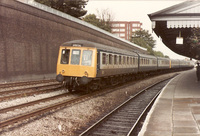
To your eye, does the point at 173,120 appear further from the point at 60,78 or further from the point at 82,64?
the point at 60,78

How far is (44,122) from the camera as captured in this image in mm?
7941

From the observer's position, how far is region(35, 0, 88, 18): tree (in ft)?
138

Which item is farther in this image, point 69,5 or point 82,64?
point 69,5

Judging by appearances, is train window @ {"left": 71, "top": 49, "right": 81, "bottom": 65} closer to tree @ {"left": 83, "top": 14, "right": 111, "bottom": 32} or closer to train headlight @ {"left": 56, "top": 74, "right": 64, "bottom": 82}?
train headlight @ {"left": 56, "top": 74, "right": 64, "bottom": 82}

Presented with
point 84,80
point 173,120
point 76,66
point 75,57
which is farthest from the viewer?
point 75,57

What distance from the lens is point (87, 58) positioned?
13469 mm

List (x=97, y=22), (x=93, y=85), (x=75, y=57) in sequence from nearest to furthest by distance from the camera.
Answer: (x=75, y=57) → (x=93, y=85) → (x=97, y=22)

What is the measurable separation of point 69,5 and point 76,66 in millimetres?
32355

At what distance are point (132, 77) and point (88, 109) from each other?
15.5 meters

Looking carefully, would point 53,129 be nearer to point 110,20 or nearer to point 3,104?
point 3,104

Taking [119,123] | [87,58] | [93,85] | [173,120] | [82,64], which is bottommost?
[119,123]

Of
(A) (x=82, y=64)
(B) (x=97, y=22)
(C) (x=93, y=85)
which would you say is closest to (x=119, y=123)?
(A) (x=82, y=64)

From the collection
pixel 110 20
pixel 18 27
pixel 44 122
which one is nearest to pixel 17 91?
pixel 44 122

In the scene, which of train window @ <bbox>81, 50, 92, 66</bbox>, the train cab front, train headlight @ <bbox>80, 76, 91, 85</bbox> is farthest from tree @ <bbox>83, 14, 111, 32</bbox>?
train headlight @ <bbox>80, 76, 91, 85</bbox>
